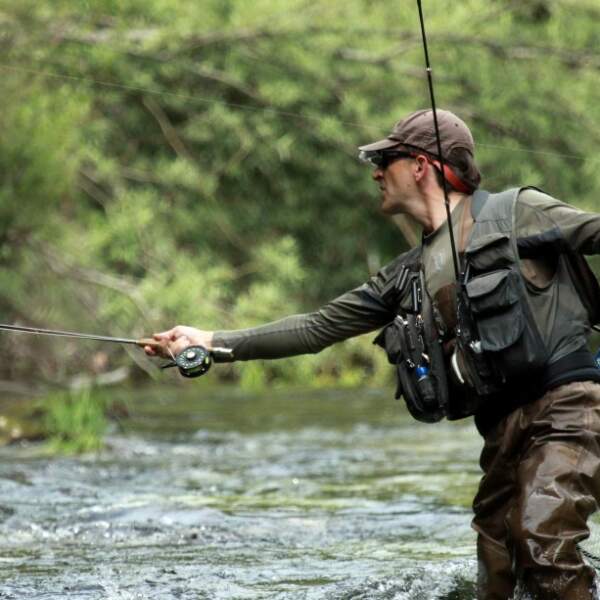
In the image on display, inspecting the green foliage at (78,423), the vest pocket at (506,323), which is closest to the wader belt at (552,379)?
the vest pocket at (506,323)

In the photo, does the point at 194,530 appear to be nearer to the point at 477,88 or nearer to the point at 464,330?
the point at 464,330

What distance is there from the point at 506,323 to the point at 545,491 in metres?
0.53

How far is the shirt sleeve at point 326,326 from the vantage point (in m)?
4.94

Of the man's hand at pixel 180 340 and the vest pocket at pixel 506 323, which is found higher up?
the vest pocket at pixel 506 323

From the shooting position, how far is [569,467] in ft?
14.5

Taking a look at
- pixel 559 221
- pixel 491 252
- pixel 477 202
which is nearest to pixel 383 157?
pixel 477 202

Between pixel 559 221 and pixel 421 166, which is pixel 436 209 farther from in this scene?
pixel 559 221

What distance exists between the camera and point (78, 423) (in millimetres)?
10750

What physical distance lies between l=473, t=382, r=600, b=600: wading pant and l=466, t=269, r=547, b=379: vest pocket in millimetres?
199

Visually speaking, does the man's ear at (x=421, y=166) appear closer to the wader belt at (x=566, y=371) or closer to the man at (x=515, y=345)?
the man at (x=515, y=345)

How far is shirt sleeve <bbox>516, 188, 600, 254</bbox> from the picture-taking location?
429 cm

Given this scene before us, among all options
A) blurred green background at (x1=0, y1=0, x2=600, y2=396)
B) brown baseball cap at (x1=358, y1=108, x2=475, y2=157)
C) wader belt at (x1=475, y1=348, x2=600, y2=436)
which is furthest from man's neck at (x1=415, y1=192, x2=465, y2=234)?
blurred green background at (x1=0, y1=0, x2=600, y2=396)

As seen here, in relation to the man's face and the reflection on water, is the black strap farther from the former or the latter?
the reflection on water

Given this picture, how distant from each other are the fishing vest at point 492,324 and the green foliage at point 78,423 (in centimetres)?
623
